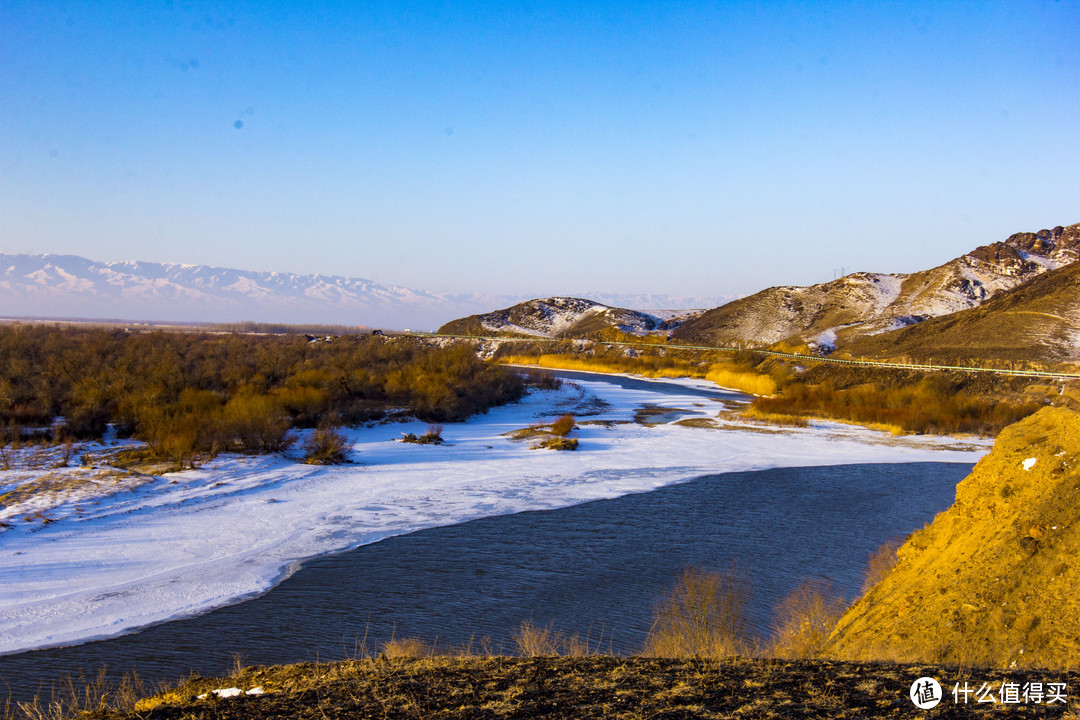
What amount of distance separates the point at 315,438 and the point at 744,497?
1105 centimetres

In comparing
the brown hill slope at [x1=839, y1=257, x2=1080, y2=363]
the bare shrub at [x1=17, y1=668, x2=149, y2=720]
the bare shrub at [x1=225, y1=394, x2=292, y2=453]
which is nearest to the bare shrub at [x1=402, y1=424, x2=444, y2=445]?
the bare shrub at [x1=225, y1=394, x2=292, y2=453]

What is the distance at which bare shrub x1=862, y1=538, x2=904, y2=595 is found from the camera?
9.75 metres

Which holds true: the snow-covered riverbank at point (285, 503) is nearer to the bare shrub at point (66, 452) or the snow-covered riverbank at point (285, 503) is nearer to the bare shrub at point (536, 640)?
the bare shrub at point (66, 452)

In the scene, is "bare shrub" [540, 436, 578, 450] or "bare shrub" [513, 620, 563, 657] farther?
"bare shrub" [540, 436, 578, 450]

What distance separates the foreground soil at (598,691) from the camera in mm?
4793

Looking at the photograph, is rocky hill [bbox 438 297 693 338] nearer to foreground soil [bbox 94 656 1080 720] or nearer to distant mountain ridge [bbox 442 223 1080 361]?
distant mountain ridge [bbox 442 223 1080 361]

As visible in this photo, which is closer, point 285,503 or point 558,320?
point 285,503

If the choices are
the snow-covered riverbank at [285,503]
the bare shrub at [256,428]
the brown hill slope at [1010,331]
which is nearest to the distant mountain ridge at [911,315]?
the brown hill slope at [1010,331]

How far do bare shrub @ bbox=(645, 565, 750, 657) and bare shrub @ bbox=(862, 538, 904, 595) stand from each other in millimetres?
1593

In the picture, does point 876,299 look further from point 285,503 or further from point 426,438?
point 285,503

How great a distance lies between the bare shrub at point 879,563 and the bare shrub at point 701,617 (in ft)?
5.23

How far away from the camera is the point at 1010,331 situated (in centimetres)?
3947

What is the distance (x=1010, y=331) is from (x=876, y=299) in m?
38.3

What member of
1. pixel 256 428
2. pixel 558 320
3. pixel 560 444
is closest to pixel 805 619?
pixel 560 444
